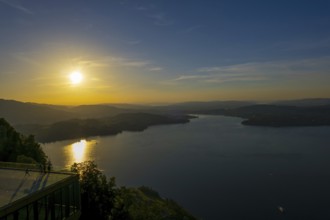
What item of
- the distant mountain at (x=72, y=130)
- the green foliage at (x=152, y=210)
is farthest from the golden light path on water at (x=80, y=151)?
the green foliage at (x=152, y=210)

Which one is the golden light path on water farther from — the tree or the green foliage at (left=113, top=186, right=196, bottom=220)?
the tree

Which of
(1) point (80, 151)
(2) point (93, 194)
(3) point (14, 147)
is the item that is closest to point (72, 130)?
(1) point (80, 151)

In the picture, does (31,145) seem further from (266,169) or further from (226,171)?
(266,169)

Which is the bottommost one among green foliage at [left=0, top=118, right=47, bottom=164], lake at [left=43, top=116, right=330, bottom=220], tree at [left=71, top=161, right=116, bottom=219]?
lake at [left=43, top=116, right=330, bottom=220]

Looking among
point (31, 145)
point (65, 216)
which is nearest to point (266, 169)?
point (31, 145)

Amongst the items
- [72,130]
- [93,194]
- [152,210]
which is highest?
[93,194]

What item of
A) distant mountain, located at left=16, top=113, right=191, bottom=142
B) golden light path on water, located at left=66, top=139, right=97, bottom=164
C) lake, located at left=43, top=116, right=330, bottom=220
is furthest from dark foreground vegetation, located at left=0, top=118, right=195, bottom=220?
distant mountain, located at left=16, top=113, right=191, bottom=142

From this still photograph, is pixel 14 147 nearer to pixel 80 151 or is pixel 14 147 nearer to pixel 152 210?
pixel 152 210
